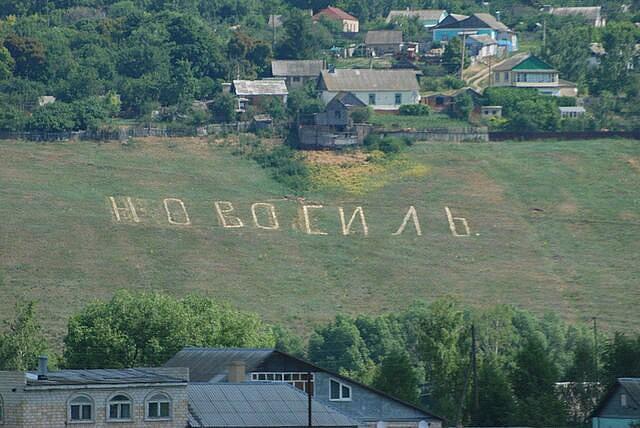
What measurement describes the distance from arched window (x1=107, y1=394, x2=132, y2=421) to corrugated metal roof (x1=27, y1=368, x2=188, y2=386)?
0.49 m

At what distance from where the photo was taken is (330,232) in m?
176

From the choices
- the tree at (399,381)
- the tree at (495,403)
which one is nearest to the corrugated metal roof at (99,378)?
the tree at (495,403)

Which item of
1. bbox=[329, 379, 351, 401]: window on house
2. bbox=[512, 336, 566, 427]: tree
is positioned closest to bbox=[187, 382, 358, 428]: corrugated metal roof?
bbox=[329, 379, 351, 401]: window on house

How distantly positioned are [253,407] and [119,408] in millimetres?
5758

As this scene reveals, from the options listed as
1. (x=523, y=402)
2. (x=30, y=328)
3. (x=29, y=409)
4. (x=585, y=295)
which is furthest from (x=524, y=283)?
(x=29, y=409)

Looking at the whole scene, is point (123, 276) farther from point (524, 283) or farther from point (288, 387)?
point (288, 387)

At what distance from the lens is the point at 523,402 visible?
10350 centimetres

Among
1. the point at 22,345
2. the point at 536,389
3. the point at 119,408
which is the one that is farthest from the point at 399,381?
the point at 119,408

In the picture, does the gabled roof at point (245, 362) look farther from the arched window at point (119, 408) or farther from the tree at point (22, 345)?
the tree at point (22, 345)

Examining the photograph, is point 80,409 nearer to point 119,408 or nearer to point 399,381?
point 119,408

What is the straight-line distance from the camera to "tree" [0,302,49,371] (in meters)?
119

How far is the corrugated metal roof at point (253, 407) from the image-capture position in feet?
254

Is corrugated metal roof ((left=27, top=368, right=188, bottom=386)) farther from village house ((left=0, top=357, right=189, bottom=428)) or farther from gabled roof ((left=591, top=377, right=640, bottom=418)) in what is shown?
gabled roof ((left=591, top=377, right=640, bottom=418))

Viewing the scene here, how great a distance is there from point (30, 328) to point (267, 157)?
71.8 m
